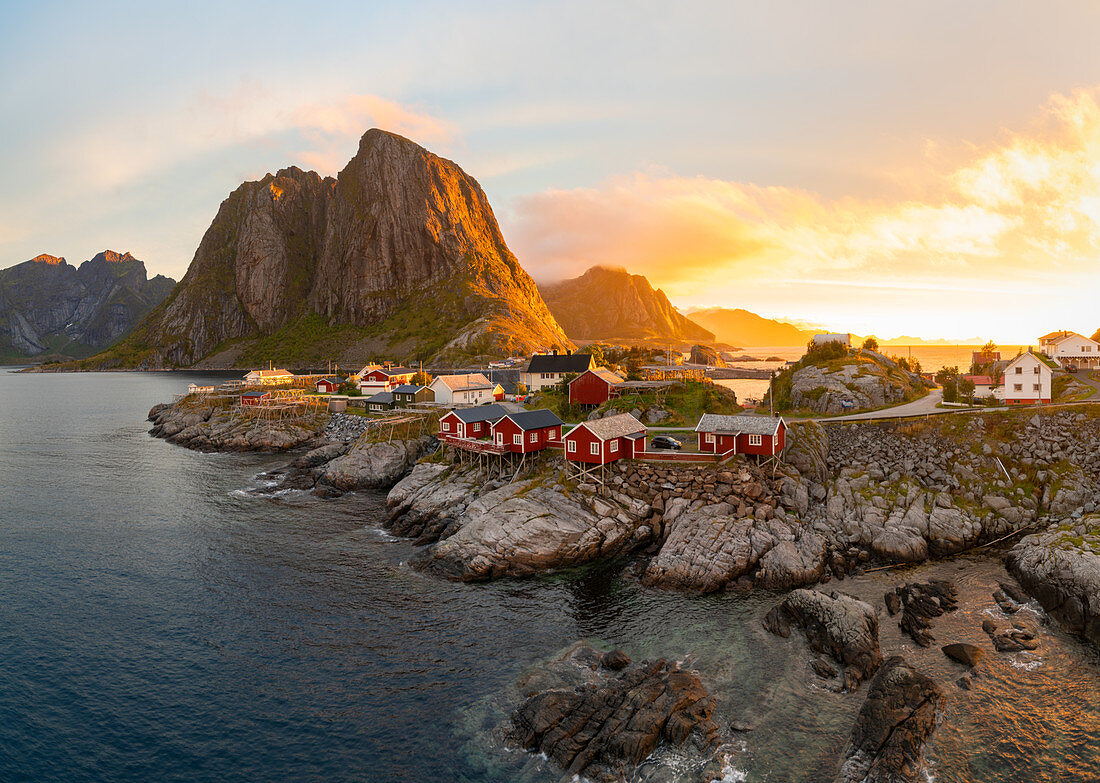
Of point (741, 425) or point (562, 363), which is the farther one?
point (562, 363)

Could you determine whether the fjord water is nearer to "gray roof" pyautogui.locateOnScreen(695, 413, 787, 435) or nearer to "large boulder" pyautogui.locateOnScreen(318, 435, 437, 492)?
"gray roof" pyautogui.locateOnScreen(695, 413, 787, 435)

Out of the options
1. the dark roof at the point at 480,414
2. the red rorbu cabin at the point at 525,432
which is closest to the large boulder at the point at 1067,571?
the red rorbu cabin at the point at 525,432

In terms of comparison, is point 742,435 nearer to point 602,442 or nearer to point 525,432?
point 602,442

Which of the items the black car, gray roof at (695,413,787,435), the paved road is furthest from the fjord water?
the paved road

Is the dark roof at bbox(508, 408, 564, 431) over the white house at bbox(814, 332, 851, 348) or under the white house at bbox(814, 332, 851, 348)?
under

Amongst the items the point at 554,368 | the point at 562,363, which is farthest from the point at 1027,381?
the point at 554,368

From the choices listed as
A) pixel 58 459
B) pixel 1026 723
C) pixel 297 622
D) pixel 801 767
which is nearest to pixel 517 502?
pixel 297 622

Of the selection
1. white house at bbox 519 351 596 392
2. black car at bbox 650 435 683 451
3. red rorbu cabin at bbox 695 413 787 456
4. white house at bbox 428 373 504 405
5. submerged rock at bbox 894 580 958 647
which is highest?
white house at bbox 519 351 596 392
